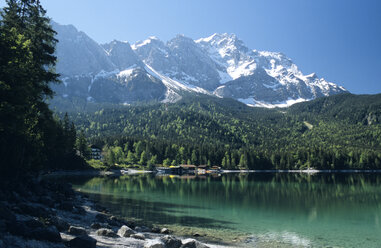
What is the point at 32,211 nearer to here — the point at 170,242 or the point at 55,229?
the point at 55,229

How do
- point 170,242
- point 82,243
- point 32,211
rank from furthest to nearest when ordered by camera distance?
point 32,211, point 170,242, point 82,243

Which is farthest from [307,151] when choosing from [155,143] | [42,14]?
[42,14]

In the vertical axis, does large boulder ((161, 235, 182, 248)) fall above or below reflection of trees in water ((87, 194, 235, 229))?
above

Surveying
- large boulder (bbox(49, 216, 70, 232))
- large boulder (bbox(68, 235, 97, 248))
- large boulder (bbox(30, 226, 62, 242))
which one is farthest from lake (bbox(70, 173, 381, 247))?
large boulder (bbox(30, 226, 62, 242))

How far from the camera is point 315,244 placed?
83.1 ft

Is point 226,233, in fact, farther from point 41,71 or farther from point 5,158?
point 41,71

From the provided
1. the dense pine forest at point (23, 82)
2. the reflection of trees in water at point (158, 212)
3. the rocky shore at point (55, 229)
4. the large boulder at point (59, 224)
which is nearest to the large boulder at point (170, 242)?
the rocky shore at point (55, 229)

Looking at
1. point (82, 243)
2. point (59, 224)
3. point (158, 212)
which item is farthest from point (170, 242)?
point (158, 212)

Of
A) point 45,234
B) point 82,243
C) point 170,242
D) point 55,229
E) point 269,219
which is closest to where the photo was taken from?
point 45,234

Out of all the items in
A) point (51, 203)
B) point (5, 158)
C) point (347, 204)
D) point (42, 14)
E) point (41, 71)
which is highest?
point (42, 14)

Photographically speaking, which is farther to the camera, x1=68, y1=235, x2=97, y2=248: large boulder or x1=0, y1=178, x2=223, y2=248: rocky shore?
x1=68, y1=235, x2=97, y2=248: large boulder

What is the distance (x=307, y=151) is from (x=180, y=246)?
171 meters

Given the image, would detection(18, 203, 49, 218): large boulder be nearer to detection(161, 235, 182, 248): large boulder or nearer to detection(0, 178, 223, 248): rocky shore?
detection(0, 178, 223, 248): rocky shore

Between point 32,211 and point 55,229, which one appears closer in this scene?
point 55,229
